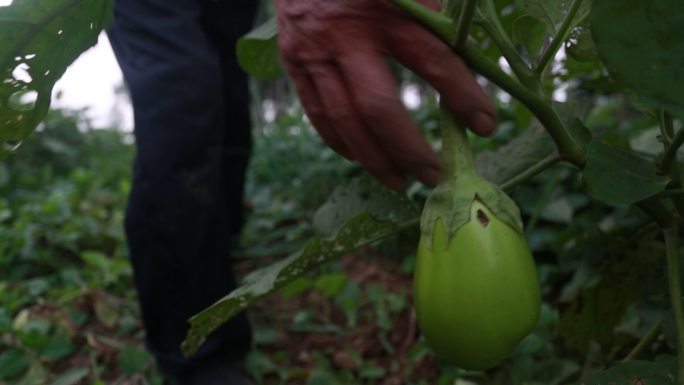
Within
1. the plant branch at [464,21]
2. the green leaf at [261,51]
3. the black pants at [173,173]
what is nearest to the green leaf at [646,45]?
the plant branch at [464,21]

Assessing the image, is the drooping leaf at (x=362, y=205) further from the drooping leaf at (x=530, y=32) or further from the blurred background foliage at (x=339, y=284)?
the drooping leaf at (x=530, y=32)

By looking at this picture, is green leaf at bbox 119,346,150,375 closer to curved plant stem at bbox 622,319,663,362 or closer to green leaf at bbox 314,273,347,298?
green leaf at bbox 314,273,347,298

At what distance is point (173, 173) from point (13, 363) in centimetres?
48

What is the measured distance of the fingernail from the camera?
61 centimetres

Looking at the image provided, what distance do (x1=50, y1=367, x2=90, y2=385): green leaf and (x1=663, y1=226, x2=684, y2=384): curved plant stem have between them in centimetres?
112

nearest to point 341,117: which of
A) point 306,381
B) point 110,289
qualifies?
point 306,381

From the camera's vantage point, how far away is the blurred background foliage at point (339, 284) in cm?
99

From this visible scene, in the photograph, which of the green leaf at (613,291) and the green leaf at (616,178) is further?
the green leaf at (613,291)

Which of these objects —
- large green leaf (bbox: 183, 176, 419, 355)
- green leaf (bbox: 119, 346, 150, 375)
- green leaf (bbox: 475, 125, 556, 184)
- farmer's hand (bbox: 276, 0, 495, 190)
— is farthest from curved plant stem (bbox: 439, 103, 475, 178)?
green leaf (bbox: 119, 346, 150, 375)

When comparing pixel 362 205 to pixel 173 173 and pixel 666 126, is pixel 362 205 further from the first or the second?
pixel 173 173

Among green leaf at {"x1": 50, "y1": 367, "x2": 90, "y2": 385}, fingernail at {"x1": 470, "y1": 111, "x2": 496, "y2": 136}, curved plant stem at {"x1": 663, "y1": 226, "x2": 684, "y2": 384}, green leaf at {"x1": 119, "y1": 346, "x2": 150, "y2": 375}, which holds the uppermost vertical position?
fingernail at {"x1": 470, "y1": 111, "x2": 496, "y2": 136}

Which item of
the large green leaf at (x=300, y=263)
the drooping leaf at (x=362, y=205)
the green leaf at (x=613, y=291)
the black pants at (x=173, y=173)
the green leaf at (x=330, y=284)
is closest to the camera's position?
the large green leaf at (x=300, y=263)

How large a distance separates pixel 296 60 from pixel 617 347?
2.24 ft

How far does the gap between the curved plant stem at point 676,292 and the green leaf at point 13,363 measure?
1.17m
